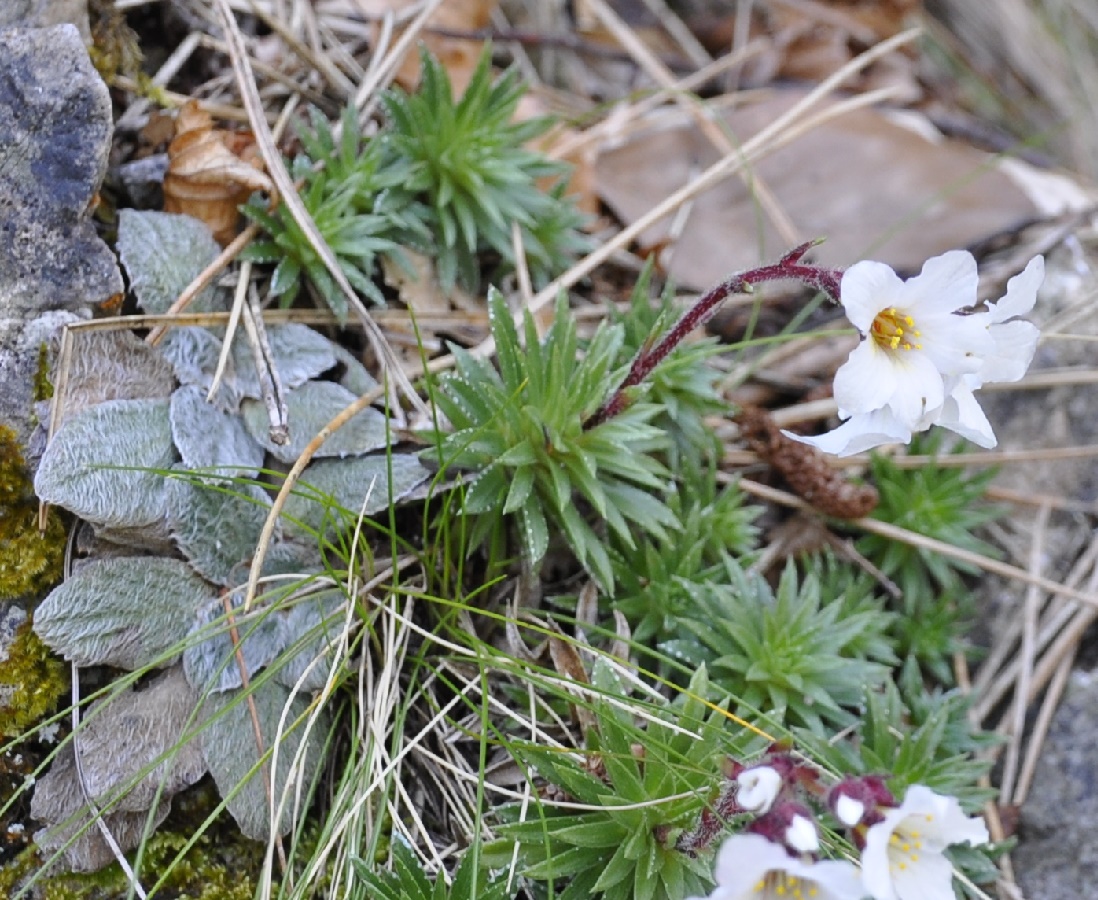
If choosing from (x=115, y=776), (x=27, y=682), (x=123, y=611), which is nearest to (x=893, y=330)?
(x=123, y=611)

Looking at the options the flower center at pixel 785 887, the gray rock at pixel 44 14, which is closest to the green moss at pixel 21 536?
the gray rock at pixel 44 14

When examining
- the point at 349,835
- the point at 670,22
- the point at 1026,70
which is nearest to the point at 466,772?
the point at 349,835

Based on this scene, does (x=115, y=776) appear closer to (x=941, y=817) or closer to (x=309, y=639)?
(x=309, y=639)

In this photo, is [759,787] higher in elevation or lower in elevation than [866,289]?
lower

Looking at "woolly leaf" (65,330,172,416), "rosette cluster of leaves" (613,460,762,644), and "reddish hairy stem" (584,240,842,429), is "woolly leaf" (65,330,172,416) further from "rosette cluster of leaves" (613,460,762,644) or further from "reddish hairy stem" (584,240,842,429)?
"rosette cluster of leaves" (613,460,762,644)

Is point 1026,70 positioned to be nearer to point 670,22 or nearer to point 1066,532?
point 670,22

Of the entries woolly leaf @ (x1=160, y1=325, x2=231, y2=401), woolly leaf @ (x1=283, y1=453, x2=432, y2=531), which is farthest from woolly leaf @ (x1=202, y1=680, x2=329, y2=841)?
woolly leaf @ (x1=160, y1=325, x2=231, y2=401)
